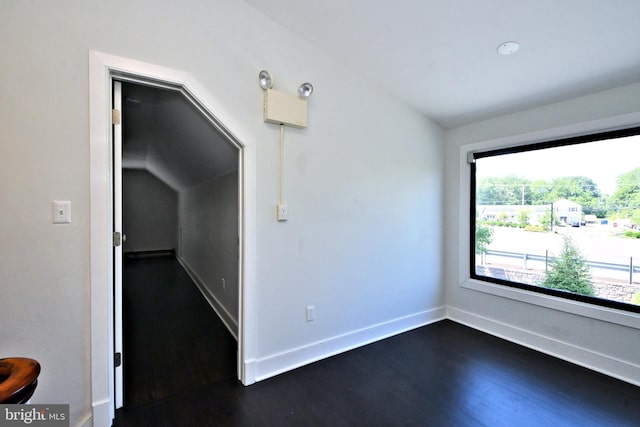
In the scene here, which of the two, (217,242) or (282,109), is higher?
(282,109)

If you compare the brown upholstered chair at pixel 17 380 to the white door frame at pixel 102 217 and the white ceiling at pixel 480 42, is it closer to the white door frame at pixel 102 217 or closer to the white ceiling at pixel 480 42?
the white door frame at pixel 102 217

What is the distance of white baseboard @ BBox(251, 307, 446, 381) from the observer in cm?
220

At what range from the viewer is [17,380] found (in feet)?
3.38

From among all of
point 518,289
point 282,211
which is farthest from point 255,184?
point 518,289

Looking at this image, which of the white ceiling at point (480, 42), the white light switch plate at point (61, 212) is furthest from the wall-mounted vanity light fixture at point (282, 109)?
the white light switch plate at point (61, 212)

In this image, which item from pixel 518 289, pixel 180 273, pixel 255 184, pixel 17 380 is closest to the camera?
pixel 17 380

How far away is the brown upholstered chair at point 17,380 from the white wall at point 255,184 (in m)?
0.51

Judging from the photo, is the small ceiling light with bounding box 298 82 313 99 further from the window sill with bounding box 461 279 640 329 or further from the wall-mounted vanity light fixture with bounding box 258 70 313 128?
the window sill with bounding box 461 279 640 329

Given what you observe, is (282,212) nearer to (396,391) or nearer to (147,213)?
(396,391)

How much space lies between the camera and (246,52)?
6.90 ft

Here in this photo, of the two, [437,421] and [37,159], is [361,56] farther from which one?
[437,421]

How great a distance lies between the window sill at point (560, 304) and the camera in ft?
7.31

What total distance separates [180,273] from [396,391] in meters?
4.84

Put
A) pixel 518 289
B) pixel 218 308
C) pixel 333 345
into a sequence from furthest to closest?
pixel 218 308
pixel 518 289
pixel 333 345
